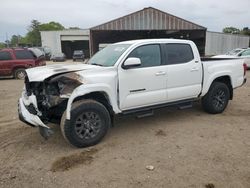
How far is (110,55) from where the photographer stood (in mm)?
5215

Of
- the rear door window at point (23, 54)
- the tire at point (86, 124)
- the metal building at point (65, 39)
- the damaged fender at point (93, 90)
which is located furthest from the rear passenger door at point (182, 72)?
the metal building at point (65, 39)

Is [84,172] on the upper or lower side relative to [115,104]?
lower

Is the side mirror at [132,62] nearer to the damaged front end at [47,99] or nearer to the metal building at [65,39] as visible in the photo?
the damaged front end at [47,99]

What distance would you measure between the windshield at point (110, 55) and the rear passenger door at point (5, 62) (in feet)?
33.3

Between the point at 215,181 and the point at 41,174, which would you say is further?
the point at 41,174

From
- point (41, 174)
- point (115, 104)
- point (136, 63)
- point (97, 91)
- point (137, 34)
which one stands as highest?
point (137, 34)

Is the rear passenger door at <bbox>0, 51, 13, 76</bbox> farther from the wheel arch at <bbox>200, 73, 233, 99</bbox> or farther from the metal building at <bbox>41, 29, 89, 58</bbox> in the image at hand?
the metal building at <bbox>41, 29, 89, 58</bbox>

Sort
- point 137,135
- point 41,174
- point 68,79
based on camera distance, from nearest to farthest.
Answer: point 41,174
point 68,79
point 137,135

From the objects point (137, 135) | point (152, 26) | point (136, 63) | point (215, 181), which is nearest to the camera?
point (215, 181)

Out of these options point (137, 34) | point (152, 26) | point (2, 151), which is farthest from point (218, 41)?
point (2, 151)

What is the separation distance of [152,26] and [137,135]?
851 inches

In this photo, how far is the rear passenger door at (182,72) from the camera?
5.34 metres

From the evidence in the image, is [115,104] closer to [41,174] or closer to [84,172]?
[84,172]

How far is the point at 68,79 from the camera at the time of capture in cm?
421
